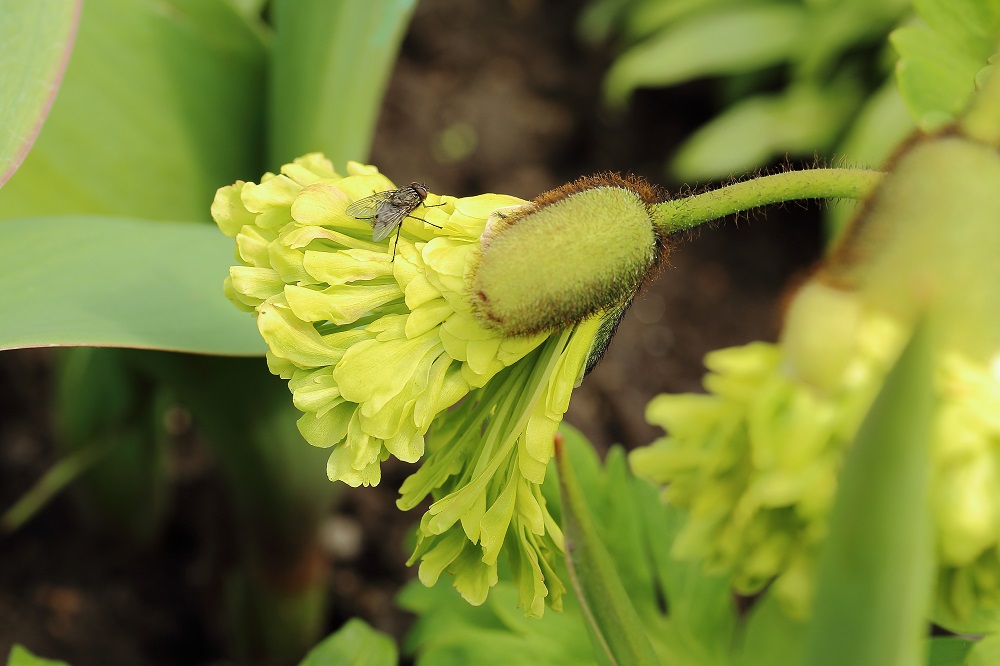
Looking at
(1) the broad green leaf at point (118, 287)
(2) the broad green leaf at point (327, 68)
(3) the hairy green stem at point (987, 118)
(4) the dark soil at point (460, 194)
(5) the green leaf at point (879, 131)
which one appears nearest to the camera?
(3) the hairy green stem at point (987, 118)

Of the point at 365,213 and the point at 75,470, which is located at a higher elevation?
the point at 365,213

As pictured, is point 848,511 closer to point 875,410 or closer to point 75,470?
point 875,410

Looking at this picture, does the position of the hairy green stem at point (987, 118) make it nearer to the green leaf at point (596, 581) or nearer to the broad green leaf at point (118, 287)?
the green leaf at point (596, 581)

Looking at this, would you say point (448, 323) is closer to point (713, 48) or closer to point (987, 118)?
point (987, 118)

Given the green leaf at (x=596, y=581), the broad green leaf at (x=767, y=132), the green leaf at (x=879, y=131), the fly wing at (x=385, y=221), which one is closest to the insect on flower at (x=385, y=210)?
the fly wing at (x=385, y=221)

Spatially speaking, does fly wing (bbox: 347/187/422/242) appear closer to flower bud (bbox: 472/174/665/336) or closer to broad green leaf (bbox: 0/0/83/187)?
flower bud (bbox: 472/174/665/336)

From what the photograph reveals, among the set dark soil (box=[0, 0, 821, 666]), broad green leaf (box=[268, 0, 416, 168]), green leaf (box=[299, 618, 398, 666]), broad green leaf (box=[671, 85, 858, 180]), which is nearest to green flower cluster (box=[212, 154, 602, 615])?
green leaf (box=[299, 618, 398, 666])

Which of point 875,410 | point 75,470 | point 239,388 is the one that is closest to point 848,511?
point 875,410
